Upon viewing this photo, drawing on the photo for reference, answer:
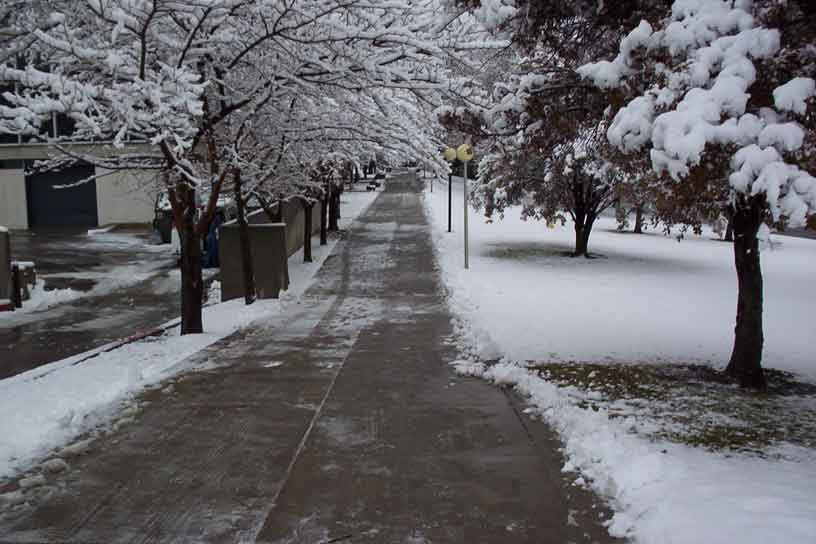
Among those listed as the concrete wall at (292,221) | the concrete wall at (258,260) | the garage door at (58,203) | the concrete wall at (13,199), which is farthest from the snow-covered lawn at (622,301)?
the concrete wall at (13,199)

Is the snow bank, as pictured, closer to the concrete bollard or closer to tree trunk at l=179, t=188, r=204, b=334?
tree trunk at l=179, t=188, r=204, b=334

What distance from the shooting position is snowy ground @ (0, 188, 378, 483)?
570 centimetres

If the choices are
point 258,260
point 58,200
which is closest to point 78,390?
point 258,260

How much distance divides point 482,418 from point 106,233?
2958 centimetres

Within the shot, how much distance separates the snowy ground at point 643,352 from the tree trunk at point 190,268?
4.07 meters

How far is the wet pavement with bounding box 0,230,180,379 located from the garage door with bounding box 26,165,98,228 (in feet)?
27.3

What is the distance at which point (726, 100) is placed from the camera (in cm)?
494

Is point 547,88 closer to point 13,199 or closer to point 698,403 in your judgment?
point 698,403

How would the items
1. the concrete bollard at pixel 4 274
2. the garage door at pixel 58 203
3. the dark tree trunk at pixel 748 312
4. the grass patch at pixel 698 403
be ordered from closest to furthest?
the grass patch at pixel 698 403 < the dark tree trunk at pixel 748 312 < the concrete bollard at pixel 4 274 < the garage door at pixel 58 203

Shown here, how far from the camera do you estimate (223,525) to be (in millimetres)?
4383

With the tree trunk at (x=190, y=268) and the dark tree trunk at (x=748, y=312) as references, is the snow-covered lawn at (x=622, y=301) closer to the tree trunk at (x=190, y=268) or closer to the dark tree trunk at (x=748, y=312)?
the dark tree trunk at (x=748, y=312)

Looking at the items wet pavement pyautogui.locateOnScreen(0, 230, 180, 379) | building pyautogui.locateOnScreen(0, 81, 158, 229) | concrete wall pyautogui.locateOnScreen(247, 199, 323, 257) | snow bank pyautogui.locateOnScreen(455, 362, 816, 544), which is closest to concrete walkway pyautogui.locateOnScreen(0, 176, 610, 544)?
snow bank pyautogui.locateOnScreen(455, 362, 816, 544)

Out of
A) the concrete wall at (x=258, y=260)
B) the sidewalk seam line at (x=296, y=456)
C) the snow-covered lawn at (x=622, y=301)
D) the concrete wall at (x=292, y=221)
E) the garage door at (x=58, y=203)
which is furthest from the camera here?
the garage door at (x=58, y=203)

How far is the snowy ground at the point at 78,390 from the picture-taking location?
570 cm
